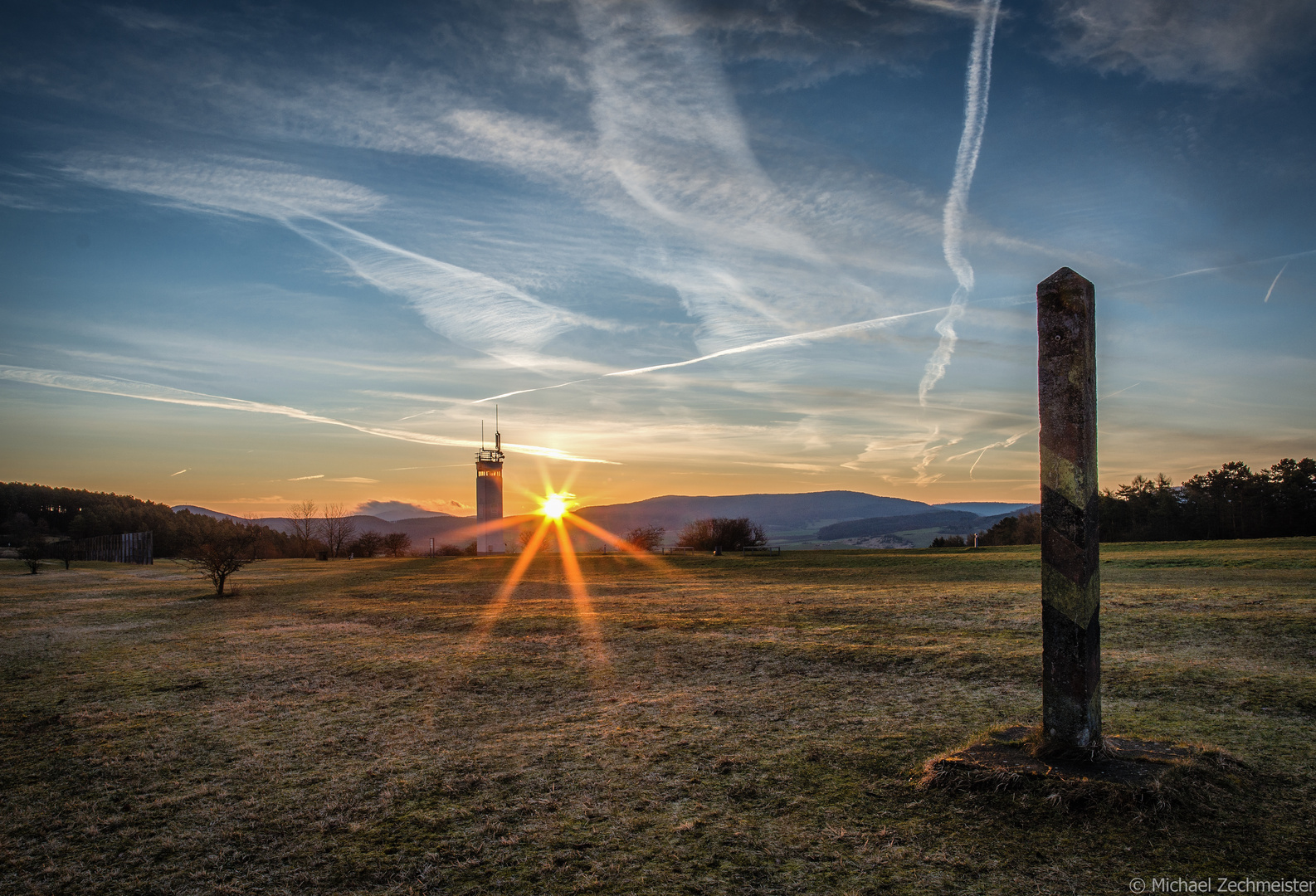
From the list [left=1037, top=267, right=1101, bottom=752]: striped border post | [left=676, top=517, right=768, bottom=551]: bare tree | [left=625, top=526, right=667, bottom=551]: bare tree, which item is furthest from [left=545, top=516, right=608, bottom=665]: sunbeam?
[left=625, top=526, right=667, bottom=551]: bare tree

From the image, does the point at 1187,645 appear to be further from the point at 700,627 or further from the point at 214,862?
the point at 214,862

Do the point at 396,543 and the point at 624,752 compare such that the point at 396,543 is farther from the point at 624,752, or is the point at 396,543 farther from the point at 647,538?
the point at 624,752

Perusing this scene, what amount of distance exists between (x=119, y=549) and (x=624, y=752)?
196 feet

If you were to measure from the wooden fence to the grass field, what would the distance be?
44.8m

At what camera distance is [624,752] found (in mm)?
5680

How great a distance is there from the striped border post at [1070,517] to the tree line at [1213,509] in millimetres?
47877

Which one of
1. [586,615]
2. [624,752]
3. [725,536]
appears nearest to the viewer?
[624,752]

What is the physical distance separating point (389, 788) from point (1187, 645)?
10.2 meters

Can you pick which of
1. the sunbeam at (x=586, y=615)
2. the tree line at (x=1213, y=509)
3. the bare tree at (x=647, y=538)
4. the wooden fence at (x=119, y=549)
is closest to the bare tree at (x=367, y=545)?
the wooden fence at (x=119, y=549)

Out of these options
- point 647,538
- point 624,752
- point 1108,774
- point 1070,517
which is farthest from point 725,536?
point 1108,774

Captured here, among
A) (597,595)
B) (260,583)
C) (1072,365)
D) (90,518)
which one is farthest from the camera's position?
(90,518)

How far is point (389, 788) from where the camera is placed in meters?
5.00

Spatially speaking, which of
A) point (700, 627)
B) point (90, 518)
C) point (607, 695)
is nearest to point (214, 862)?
point (607, 695)

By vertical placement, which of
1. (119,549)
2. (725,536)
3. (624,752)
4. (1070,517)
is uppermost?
(1070,517)
